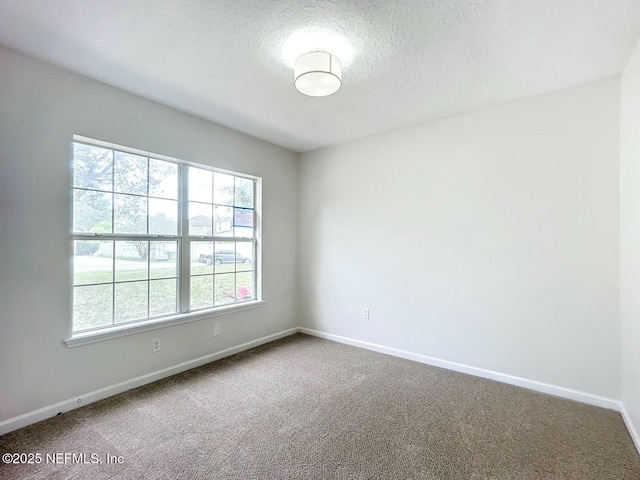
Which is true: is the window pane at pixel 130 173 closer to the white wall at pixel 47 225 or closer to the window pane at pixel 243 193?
the white wall at pixel 47 225

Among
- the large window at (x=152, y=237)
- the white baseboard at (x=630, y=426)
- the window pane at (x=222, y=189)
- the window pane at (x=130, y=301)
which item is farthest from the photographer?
the window pane at (x=222, y=189)

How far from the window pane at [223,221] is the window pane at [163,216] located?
0.45m

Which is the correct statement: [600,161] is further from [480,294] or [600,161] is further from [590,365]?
[590,365]

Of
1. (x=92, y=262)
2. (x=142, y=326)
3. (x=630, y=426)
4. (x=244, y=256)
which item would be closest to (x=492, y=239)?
(x=630, y=426)

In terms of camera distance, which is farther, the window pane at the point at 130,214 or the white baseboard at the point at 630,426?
the window pane at the point at 130,214

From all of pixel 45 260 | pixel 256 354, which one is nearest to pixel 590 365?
pixel 256 354

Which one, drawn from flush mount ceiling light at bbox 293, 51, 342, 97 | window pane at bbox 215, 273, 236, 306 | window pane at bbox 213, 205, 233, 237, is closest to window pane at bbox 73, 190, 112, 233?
window pane at bbox 213, 205, 233, 237

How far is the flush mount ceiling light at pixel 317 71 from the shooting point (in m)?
1.90

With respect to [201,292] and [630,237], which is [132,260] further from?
[630,237]

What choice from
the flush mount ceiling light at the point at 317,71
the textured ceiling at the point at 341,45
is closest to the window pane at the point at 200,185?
the textured ceiling at the point at 341,45

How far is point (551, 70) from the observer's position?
2207 millimetres

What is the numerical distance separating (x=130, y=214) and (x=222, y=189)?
3.33ft

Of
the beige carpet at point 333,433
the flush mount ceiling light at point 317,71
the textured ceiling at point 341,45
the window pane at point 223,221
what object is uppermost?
the textured ceiling at point 341,45

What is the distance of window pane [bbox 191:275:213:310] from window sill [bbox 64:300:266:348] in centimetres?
10
